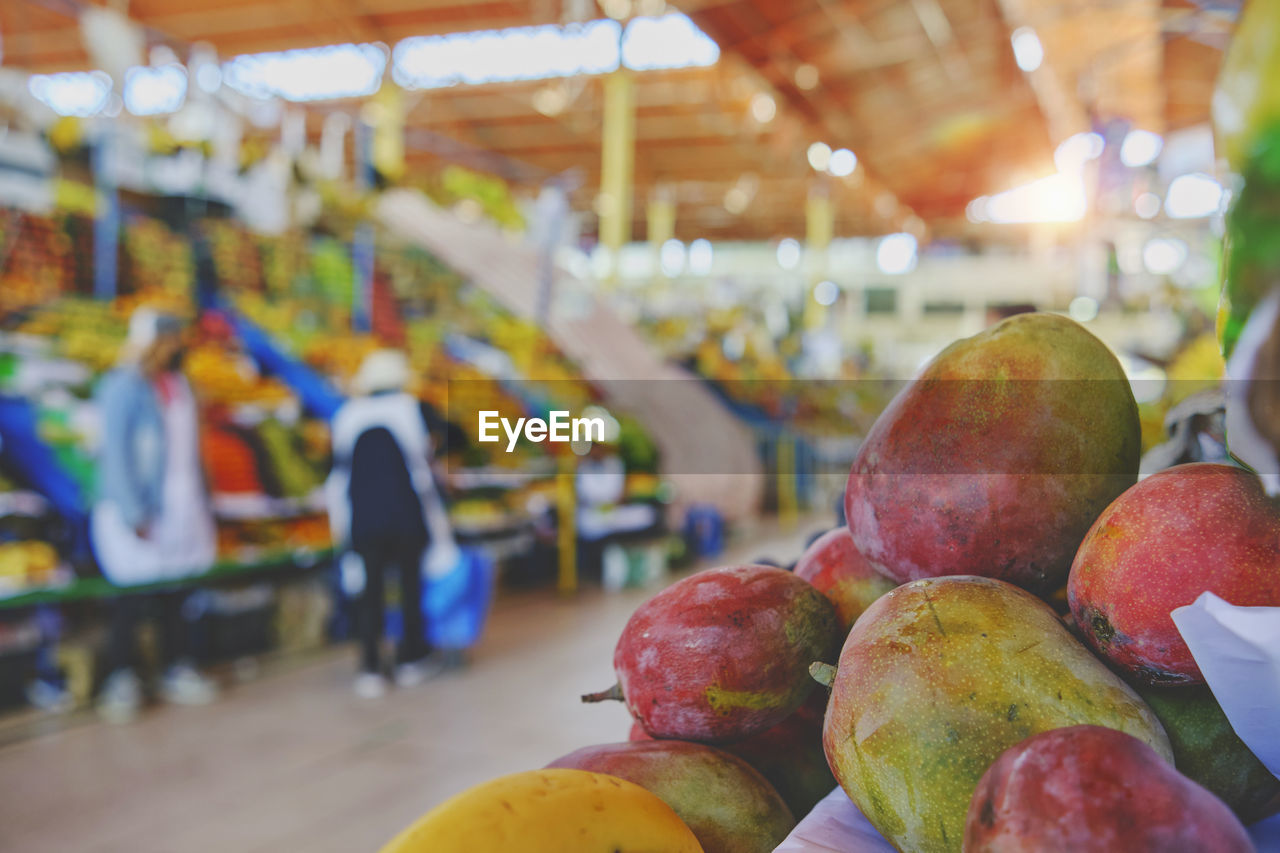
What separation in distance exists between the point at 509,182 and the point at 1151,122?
49.1 feet

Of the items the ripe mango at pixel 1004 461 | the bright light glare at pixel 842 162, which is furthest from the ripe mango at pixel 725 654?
the bright light glare at pixel 842 162

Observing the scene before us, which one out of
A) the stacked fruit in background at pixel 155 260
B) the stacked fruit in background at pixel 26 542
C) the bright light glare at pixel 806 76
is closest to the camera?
the stacked fruit in background at pixel 26 542

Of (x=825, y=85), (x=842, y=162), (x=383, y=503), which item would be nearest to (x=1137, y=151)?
(x=825, y=85)

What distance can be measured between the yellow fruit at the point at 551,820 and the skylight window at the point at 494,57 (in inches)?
528

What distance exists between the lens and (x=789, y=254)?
2825 centimetres

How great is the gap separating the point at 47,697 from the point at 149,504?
0.92 metres

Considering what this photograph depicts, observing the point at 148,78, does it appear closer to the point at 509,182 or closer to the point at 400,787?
the point at 509,182

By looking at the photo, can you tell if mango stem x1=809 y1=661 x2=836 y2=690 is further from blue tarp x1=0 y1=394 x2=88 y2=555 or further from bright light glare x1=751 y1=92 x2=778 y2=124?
bright light glare x1=751 y1=92 x2=778 y2=124

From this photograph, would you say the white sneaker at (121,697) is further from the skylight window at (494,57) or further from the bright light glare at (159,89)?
the skylight window at (494,57)

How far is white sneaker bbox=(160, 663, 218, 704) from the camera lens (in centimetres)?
375

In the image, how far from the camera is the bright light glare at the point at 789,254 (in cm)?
2792

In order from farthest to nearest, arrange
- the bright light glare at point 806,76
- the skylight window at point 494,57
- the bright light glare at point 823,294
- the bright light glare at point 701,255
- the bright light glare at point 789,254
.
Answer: the bright light glare at point 701,255 < the bright light glare at point 789,254 < the bright light glare at point 823,294 < the skylight window at point 494,57 < the bright light glare at point 806,76

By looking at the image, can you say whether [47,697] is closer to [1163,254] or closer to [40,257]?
[40,257]
